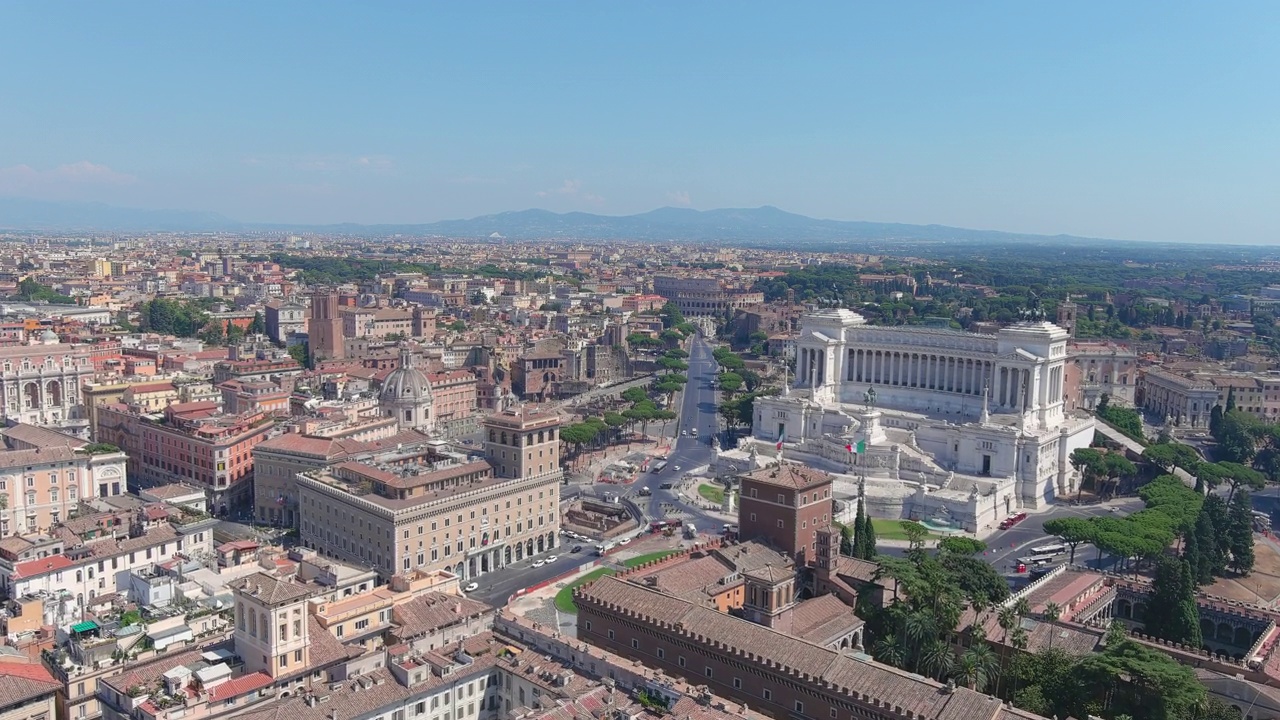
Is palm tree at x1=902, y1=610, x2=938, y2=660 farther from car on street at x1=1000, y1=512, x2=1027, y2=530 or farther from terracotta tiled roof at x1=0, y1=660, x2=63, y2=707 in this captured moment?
car on street at x1=1000, y1=512, x2=1027, y2=530

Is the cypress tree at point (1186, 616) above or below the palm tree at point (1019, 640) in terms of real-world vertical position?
below

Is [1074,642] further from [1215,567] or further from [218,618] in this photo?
[218,618]

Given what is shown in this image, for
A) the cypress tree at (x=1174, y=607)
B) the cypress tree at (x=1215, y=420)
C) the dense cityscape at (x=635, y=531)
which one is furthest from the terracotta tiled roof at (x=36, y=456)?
the cypress tree at (x=1215, y=420)

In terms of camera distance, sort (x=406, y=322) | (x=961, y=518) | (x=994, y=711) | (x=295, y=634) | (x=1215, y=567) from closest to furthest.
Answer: (x=994, y=711), (x=295, y=634), (x=1215, y=567), (x=961, y=518), (x=406, y=322)

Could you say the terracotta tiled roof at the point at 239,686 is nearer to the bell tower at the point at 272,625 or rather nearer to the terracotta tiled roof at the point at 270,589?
the bell tower at the point at 272,625

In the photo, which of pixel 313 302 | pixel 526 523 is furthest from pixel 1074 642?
pixel 313 302

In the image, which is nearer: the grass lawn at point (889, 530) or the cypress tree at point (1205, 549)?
the cypress tree at point (1205, 549)

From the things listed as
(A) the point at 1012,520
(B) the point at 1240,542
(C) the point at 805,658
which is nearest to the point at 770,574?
(C) the point at 805,658
